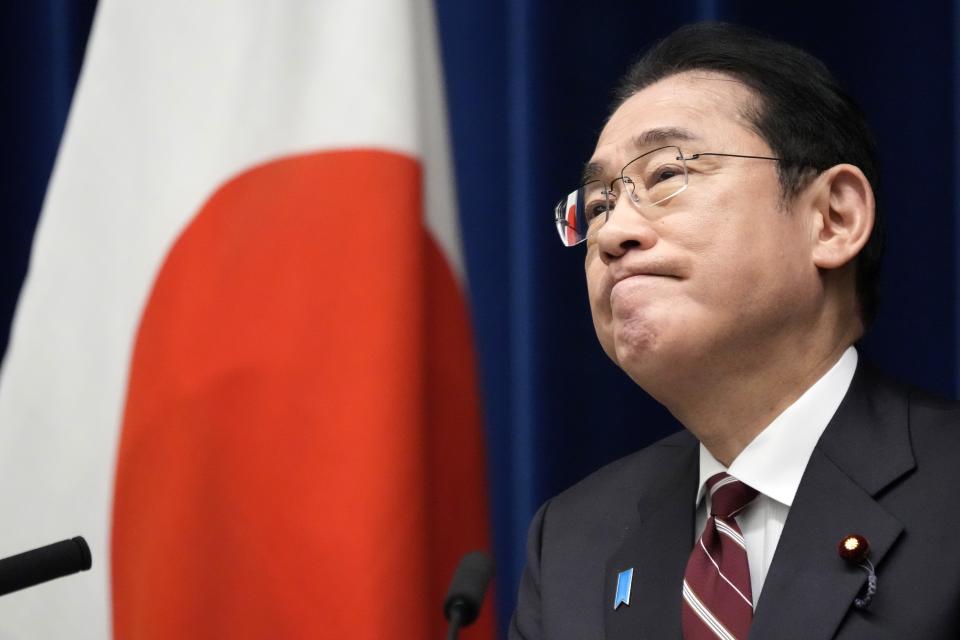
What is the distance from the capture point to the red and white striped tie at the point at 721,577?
123 cm

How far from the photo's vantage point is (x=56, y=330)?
1.80 m

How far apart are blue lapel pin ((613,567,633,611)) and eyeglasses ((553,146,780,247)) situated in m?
0.44

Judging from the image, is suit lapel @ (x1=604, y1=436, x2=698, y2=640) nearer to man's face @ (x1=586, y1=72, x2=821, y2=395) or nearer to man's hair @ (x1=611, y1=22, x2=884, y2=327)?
man's face @ (x1=586, y1=72, x2=821, y2=395)

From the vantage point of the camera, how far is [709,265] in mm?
1309

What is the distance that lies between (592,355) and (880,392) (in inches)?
25.3

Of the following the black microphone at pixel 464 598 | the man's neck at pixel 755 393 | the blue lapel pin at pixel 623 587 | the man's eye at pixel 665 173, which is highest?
the man's eye at pixel 665 173

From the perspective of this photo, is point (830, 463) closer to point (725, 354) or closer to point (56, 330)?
point (725, 354)

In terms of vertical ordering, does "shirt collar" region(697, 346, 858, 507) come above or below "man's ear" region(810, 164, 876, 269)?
below

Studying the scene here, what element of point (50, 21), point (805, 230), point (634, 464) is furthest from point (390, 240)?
point (50, 21)

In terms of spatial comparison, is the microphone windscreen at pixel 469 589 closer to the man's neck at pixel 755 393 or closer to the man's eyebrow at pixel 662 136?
the man's neck at pixel 755 393

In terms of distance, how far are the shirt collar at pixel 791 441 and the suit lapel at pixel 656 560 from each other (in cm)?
11

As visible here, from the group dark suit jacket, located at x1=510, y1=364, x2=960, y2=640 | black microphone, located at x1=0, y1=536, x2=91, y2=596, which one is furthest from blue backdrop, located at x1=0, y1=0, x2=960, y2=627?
black microphone, located at x1=0, y1=536, x2=91, y2=596

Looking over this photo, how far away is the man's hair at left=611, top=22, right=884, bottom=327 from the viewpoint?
138 centimetres

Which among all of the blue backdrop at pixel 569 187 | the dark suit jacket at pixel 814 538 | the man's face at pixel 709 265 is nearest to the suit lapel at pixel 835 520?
the dark suit jacket at pixel 814 538
